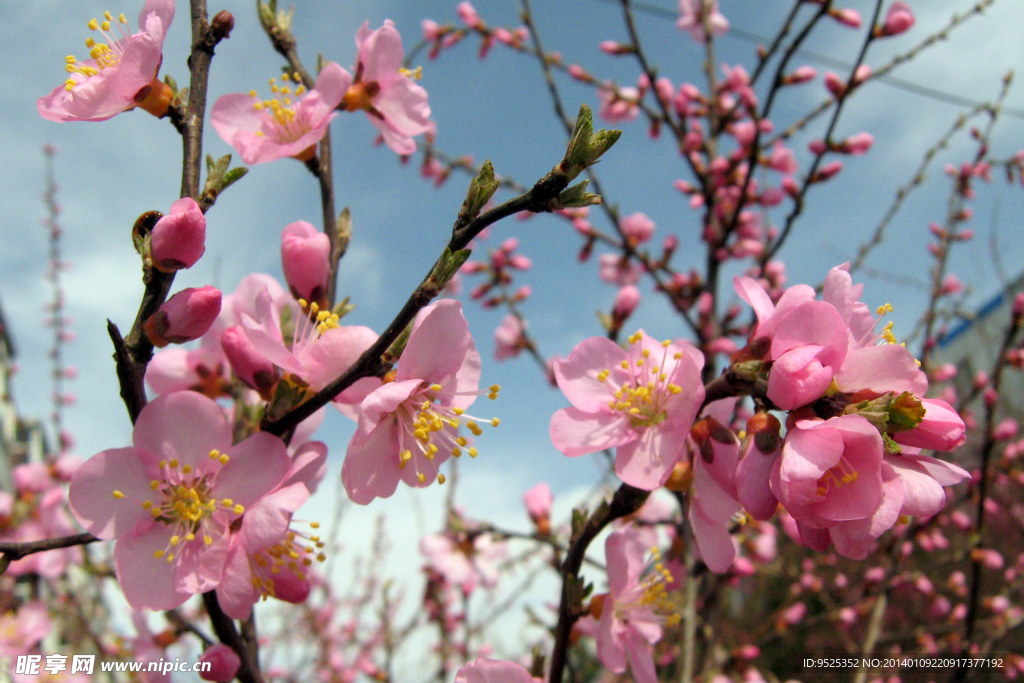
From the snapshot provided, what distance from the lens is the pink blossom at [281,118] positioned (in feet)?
4.41

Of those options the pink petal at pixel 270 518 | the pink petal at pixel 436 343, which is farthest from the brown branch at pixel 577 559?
the pink petal at pixel 270 518

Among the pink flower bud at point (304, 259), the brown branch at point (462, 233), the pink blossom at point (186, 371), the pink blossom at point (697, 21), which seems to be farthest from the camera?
the pink blossom at point (697, 21)

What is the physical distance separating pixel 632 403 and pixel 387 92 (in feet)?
3.10

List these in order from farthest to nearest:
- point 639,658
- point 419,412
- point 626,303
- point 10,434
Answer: point 10,434, point 626,303, point 639,658, point 419,412

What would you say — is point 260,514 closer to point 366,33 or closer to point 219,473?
point 219,473

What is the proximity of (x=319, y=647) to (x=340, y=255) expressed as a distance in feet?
21.4

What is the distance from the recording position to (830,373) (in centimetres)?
90

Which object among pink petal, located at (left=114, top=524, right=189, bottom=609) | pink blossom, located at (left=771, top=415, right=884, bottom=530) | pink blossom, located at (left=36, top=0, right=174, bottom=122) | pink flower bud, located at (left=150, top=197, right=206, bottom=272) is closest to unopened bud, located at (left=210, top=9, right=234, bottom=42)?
pink blossom, located at (left=36, top=0, right=174, bottom=122)

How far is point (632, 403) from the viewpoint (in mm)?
1245

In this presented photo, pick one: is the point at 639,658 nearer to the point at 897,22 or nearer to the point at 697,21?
the point at 897,22

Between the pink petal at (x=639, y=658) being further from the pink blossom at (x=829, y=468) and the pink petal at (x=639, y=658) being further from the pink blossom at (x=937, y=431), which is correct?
the pink blossom at (x=937, y=431)

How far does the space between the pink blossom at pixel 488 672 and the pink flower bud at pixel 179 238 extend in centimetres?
77

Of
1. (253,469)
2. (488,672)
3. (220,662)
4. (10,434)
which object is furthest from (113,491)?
(10,434)

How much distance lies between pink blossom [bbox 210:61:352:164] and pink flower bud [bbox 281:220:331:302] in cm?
22
